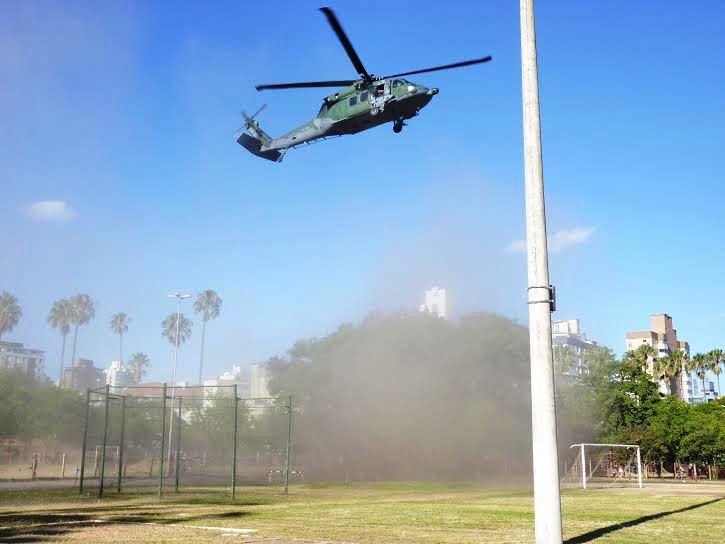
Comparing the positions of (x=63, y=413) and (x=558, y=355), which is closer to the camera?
(x=63, y=413)

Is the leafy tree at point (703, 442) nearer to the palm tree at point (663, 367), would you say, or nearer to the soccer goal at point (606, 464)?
the soccer goal at point (606, 464)

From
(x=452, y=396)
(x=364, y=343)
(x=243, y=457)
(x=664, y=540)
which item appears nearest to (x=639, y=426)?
(x=452, y=396)

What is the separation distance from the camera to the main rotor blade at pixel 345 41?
20.2 meters

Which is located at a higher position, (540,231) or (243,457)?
(540,231)

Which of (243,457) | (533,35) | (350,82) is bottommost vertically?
(243,457)

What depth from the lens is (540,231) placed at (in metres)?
10.3

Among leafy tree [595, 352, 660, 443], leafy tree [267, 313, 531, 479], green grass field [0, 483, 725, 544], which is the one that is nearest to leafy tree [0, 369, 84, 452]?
leafy tree [267, 313, 531, 479]

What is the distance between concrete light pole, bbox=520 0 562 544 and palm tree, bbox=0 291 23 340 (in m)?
128

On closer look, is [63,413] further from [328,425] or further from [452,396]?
[452,396]

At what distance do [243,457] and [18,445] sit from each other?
22724mm

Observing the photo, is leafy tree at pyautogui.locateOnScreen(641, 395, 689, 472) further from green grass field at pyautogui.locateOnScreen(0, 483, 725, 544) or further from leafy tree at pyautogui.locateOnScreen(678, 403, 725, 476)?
green grass field at pyautogui.locateOnScreen(0, 483, 725, 544)

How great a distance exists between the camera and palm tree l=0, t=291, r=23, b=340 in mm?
121062

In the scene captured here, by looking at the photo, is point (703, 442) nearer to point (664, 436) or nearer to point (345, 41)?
point (664, 436)

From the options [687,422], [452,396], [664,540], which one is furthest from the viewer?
[687,422]
